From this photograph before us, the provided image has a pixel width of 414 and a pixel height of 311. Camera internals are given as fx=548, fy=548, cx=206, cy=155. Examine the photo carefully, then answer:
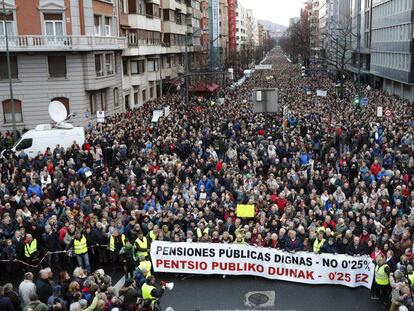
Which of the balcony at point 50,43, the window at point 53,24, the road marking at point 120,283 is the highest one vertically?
the window at point 53,24

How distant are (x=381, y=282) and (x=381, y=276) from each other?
149 mm

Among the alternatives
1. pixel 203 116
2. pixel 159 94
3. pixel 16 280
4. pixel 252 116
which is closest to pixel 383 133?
pixel 252 116

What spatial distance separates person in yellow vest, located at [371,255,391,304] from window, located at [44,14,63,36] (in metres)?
29.1

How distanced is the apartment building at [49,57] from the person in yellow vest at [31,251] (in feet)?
74.1

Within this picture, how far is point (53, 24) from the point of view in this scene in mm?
35875

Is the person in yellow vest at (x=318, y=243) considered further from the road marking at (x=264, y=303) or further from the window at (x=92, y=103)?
the window at (x=92, y=103)

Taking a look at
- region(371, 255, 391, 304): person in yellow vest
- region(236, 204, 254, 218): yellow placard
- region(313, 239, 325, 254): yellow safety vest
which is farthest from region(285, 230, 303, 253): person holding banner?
region(236, 204, 254, 218): yellow placard

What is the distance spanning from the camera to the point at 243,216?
15.8 meters

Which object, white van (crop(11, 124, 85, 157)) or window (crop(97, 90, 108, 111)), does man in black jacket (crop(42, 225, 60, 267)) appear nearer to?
white van (crop(11, 124, 85, 157))

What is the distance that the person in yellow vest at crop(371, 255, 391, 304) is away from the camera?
40.2 ft

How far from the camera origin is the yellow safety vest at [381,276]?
1225cm

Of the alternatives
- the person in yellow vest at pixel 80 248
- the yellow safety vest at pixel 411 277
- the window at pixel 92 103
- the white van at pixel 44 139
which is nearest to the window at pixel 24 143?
the white van at pixel 44 139

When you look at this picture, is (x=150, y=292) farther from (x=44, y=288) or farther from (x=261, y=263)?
(x=261, y=263)

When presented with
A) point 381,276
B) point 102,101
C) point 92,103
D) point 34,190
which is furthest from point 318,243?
point 102,101
